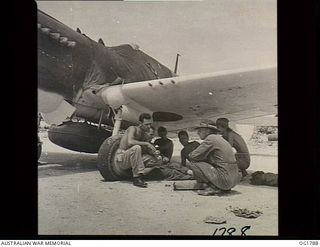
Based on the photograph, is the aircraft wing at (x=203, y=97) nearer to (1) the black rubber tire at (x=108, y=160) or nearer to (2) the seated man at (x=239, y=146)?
(2) the seated man at (x=239, y=146)

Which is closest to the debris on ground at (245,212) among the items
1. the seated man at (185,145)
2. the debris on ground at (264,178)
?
the debris on ground at (264,178)

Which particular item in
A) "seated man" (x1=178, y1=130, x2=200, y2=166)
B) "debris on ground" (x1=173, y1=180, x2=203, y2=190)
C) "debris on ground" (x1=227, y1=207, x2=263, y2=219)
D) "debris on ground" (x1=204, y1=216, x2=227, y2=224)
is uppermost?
"seated man" (x1=178, y1=130, x2=200, y2=166)

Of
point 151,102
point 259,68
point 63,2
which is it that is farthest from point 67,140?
point 259,68

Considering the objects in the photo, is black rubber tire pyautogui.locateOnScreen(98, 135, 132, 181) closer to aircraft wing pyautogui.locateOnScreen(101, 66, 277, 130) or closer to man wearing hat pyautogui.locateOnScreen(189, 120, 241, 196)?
aircraft wing pyautogui.locateOnScreen(101, 66, 277, 130)

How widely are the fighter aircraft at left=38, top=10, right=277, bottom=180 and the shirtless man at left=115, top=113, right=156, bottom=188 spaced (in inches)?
1.3

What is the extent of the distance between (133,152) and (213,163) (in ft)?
1.27

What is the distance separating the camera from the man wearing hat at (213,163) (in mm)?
1861

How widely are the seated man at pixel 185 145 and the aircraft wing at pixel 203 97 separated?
4cm

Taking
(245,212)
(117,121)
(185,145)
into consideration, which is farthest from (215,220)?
(117,121)

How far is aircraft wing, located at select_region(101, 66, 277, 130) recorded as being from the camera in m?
1.85

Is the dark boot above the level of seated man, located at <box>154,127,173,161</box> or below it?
below

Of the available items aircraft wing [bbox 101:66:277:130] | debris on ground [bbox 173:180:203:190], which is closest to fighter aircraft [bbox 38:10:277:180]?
aircraft wing [bbox 101:66:277:130]

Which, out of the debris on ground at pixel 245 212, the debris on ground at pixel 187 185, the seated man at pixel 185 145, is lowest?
the debris on ground at pixel 245 212

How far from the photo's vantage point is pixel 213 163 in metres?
1.88
